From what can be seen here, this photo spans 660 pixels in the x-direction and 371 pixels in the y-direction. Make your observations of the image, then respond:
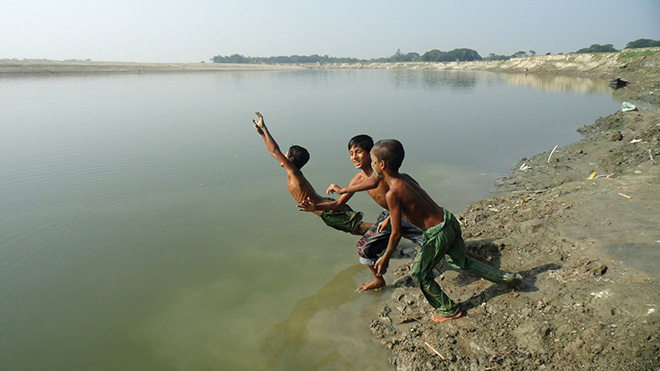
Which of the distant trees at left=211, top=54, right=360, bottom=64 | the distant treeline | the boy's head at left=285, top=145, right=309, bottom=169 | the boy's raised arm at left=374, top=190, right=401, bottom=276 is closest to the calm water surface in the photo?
the boy's raised arm at left=374, top=190, right=401, bottom=276

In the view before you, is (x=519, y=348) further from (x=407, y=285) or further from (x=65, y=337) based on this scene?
(x=65, y=337)

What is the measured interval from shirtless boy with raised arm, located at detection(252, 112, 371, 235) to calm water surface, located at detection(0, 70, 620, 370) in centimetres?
79

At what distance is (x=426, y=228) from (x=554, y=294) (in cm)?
118

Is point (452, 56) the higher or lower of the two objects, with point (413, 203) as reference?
higher

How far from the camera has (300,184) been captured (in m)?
4.30

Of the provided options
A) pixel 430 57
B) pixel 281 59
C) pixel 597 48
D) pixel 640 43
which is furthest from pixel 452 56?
pixel 281 59

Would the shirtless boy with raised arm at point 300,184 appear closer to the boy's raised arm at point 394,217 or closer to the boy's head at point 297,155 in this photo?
the boy's head at point 297,155

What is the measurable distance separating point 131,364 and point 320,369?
1.78 m

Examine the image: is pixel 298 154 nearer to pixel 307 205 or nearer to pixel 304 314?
pixel 307 205

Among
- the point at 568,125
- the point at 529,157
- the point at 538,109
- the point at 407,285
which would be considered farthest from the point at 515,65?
the point at 407,285

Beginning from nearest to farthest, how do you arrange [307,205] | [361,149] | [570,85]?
[361,149] → [307,205] → [570,85]

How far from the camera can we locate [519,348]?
3012 millimetres

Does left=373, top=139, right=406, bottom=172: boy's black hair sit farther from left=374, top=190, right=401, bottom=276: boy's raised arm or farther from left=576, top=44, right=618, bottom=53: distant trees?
left=576, top=44, right=618, bottom=53: distant trees

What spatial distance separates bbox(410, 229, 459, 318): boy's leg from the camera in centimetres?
339
